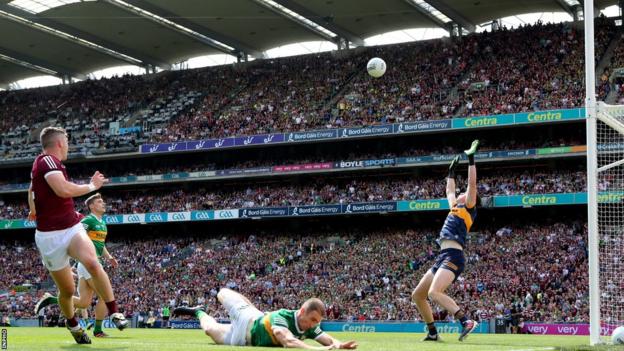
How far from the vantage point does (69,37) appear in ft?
200

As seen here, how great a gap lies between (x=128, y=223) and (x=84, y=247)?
48.1 m

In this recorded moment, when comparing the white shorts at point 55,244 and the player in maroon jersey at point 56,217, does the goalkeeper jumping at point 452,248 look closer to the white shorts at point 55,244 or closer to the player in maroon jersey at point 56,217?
the player in maroon jersey at point 56,217

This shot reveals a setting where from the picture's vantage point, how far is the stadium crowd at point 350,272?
38750mm

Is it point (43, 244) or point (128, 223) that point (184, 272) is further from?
point (43, 244)

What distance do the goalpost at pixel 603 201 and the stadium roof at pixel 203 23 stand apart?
3246cm

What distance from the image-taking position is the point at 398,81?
55375 millimetres

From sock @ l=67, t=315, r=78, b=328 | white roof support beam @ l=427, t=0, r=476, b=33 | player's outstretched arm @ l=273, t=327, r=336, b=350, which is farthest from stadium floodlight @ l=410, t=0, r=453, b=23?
player's outstretched arm @ l=273, t=327, r=336, b=350

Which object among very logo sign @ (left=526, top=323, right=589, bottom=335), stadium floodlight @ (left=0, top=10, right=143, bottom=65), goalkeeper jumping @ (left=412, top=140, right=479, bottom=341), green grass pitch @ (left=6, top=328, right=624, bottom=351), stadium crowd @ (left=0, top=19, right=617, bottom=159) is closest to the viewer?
green grass pitch @ (left=6, top=328, right=624, bottom=351)

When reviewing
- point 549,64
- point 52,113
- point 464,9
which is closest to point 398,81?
point 464,9

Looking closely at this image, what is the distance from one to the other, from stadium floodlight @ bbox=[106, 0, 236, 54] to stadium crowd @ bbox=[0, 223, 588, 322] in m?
13.4

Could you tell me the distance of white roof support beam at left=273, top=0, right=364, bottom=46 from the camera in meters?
52.5

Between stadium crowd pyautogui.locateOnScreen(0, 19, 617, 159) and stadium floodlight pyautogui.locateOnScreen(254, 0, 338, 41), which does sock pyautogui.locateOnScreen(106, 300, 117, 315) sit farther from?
stadium floodlight pyautogui.locateOnScreen(254, 0, 338, 41)

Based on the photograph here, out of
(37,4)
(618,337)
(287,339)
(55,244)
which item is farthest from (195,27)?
(287,339)

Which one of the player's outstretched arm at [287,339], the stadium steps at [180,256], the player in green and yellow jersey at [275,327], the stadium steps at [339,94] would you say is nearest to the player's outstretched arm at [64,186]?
the player in green and yellow jersey at [275,327]
